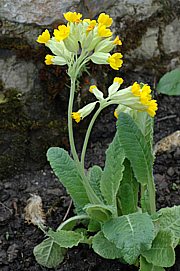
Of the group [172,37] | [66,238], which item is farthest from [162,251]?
[172,37]

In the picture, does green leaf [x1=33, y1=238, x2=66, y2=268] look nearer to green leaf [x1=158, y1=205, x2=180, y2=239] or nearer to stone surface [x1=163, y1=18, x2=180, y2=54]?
green leaf [x1=158, y1=205, x2=180, y2=239]

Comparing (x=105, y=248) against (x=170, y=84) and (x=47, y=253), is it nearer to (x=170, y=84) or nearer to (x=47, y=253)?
(x=47, y=253)

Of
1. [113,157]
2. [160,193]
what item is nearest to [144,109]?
[113,157]

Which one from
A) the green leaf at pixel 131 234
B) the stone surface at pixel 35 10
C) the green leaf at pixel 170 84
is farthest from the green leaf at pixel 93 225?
the stone surface at pixel 35 10

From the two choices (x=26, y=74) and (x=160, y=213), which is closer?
(x=160, y=213)

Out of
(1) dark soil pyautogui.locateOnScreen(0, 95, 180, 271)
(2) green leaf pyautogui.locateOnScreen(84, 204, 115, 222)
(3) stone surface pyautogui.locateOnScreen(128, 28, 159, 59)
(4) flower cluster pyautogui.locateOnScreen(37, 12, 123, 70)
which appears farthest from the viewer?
(3) stone surface pyautogui.locateOnScreen(128, 28, 159, 59)

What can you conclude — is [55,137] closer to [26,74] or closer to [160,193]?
[26,74]

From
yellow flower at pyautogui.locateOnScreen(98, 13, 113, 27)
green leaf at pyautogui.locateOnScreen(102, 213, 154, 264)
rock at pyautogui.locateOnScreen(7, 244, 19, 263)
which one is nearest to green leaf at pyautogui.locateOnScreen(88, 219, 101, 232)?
green leaf at pyautogui.locateOnScreen(102, 213, 154, 264)
